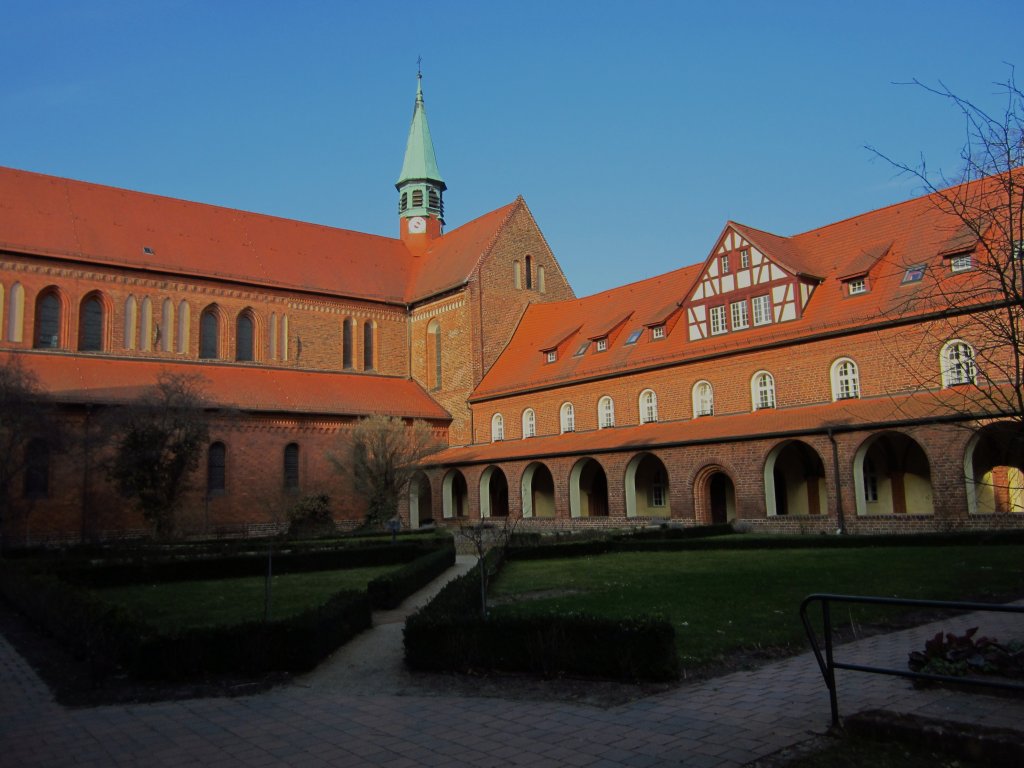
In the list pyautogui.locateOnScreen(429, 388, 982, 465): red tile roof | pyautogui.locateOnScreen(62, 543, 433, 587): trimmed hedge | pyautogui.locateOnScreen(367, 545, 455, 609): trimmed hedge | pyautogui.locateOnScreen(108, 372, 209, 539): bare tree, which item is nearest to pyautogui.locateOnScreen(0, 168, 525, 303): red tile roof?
pyautogui.locateOnScreen(429, 388, 982, 465): red tile roof

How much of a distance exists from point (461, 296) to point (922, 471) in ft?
77.6

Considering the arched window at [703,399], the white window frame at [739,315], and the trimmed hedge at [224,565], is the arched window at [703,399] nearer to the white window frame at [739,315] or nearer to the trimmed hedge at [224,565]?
the white window frame at [739,315]

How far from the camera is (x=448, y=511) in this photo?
129 feet

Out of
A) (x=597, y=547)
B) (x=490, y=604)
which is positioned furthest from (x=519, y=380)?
(x=490, y=604)

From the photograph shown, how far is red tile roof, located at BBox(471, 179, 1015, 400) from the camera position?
83.6 feet

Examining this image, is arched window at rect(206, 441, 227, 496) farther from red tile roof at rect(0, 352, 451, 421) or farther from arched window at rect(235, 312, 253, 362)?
arched window at rect(235, 312, 253, 362)

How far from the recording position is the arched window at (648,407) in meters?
31.7

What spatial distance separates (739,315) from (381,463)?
15.4 meters

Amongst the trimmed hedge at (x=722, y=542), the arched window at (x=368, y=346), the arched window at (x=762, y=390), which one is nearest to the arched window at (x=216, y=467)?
the arched window at (x=368, y=346)

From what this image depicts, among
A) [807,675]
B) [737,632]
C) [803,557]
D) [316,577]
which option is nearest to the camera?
[807,675]

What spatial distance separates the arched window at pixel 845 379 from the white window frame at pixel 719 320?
4845 millimetres

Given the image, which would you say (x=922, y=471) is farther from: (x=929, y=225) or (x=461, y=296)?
(x=461, y=296)

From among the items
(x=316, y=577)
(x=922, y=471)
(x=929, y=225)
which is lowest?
(x=316, y=577)

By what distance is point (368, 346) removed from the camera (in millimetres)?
43531
